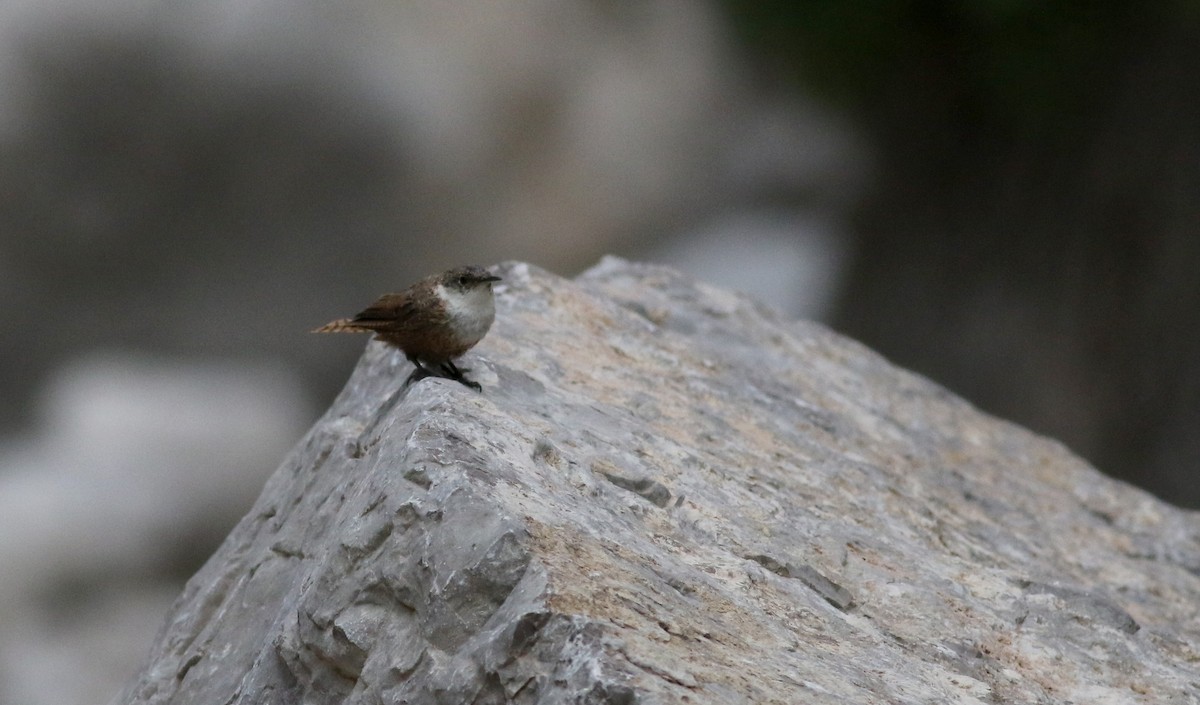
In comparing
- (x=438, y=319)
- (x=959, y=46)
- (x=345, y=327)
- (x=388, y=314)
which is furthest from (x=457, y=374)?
(x=959, y=46)

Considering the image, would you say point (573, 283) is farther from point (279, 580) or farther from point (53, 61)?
point (53, 61)

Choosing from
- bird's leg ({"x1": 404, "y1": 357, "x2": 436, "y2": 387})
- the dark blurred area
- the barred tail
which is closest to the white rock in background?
the dark blurred area

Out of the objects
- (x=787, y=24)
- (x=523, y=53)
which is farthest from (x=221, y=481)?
(x=787, y=24)

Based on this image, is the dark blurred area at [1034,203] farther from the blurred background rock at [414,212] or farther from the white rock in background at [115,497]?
the white rock in background at [115,497]

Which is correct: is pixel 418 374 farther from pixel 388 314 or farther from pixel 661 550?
pixel 661 550

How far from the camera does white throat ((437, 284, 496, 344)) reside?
126 inches

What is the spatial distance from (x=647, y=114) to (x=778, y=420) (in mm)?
8589

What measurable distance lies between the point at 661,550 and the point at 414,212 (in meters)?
8.45

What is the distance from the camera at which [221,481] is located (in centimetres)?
991

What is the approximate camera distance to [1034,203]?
10.2 m

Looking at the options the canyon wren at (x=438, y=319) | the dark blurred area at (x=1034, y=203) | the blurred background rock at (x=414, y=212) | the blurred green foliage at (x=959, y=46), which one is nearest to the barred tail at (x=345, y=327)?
the canyon wren at (x=438, y=319)

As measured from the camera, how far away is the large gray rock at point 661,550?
2369mm

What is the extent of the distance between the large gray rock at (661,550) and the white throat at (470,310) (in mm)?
105

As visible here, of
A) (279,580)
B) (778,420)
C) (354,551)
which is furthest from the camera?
(778,420)
